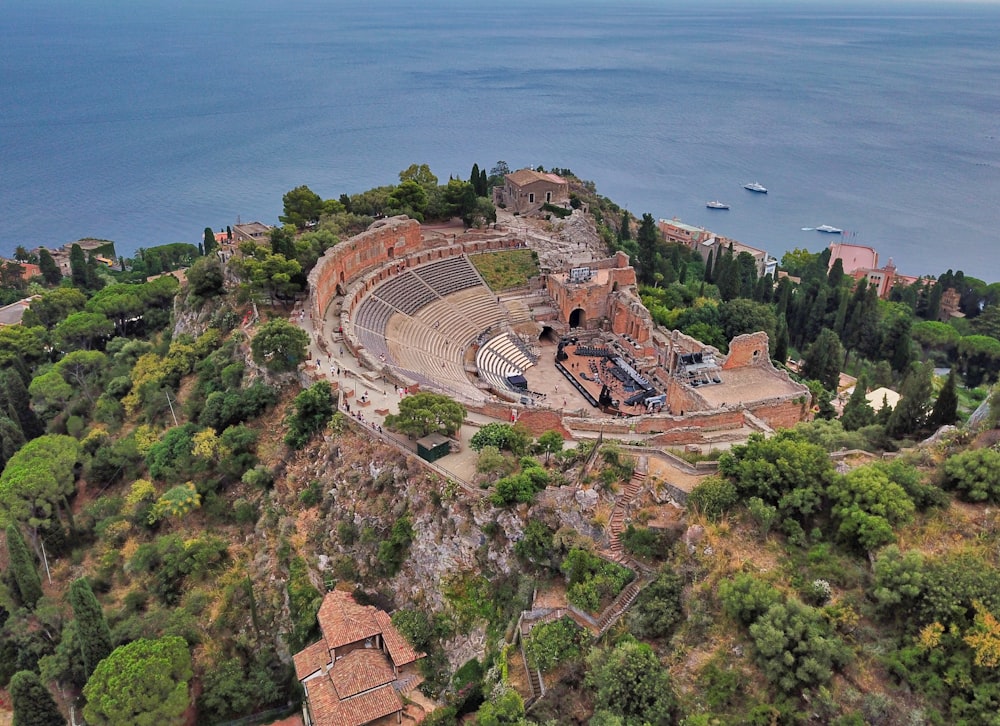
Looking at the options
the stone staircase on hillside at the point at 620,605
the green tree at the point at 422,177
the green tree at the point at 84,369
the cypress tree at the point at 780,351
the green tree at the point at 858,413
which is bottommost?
the green tree at the point at 84,369

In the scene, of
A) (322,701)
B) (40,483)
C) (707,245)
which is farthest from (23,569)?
(707,245)

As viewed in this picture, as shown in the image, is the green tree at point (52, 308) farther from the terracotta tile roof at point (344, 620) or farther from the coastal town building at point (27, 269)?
the terracotta tile roof at point (344, 620)

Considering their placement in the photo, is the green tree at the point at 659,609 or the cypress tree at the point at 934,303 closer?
the green tree at the point at 659,609

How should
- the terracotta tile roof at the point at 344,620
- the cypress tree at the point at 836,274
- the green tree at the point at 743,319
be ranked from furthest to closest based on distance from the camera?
the cypress tree at the point at 836,274, the green tree at the point at 743,319, the terracotta tile roof at the point at 344,620

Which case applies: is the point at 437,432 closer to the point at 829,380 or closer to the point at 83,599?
the point at 83,599

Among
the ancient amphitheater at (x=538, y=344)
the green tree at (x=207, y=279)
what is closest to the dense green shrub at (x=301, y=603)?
the ancient amphitheater at (x=538, y=344)

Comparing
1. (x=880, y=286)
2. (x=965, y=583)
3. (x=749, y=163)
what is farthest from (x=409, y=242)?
(x=749, y=163)

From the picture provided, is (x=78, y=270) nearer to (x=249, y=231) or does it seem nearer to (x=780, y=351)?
(x=249, y=231)
